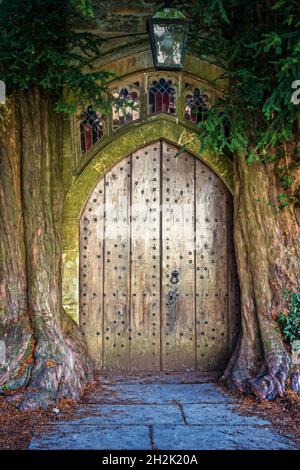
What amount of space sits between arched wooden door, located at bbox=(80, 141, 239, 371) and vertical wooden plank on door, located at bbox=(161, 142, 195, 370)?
0.01 meters

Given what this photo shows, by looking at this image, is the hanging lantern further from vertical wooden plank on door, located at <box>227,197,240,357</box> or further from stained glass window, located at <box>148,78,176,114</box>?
vertical wooden plank on door, located at <box>227,197,240,357</box>

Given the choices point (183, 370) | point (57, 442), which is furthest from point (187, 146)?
point (57, 442)

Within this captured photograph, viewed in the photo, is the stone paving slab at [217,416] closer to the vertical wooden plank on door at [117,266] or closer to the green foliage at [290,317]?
the green foliage at [290,317]

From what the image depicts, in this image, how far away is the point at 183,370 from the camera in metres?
5.60

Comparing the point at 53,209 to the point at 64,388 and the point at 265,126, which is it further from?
the point at 265,126

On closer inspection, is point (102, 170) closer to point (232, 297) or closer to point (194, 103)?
point (194, 103)

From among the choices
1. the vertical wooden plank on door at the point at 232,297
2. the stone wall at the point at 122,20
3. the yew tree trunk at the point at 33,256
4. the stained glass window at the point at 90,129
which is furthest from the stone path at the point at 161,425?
the stone wall at the point at 122,20

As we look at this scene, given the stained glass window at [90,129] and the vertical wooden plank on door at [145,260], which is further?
the stained glass window at [90,129]

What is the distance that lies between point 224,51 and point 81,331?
323 cm

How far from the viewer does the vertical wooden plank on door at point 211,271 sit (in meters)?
5.64

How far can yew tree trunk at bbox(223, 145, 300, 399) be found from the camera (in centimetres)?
505

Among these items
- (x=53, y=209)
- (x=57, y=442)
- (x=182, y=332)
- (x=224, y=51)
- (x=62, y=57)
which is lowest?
(x=57, y=442)

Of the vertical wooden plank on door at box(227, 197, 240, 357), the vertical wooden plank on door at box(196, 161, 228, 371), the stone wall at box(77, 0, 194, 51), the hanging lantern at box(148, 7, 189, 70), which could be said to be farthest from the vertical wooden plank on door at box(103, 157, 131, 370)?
the hanging lantern at box(148, 7, 189, 70)

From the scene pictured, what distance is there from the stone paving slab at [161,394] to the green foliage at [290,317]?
81cm
